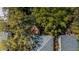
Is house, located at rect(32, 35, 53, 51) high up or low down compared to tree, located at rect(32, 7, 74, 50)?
down

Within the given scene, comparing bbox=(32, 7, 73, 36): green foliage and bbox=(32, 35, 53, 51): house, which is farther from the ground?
bbox=(32, 7, 73, 36): green foliage

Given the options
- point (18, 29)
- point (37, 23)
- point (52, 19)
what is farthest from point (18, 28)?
point (52, 19)

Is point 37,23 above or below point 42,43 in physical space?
above

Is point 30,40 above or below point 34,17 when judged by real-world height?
below

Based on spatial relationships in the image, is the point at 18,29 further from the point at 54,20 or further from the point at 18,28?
the point at 54,20

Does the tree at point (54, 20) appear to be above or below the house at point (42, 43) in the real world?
above

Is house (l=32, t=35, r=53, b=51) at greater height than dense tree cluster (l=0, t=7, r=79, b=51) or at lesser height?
lesser

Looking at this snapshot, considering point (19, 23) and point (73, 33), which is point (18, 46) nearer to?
point (19, 23)

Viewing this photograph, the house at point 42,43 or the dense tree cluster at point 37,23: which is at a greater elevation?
the dense tree cluster at point 37,23
